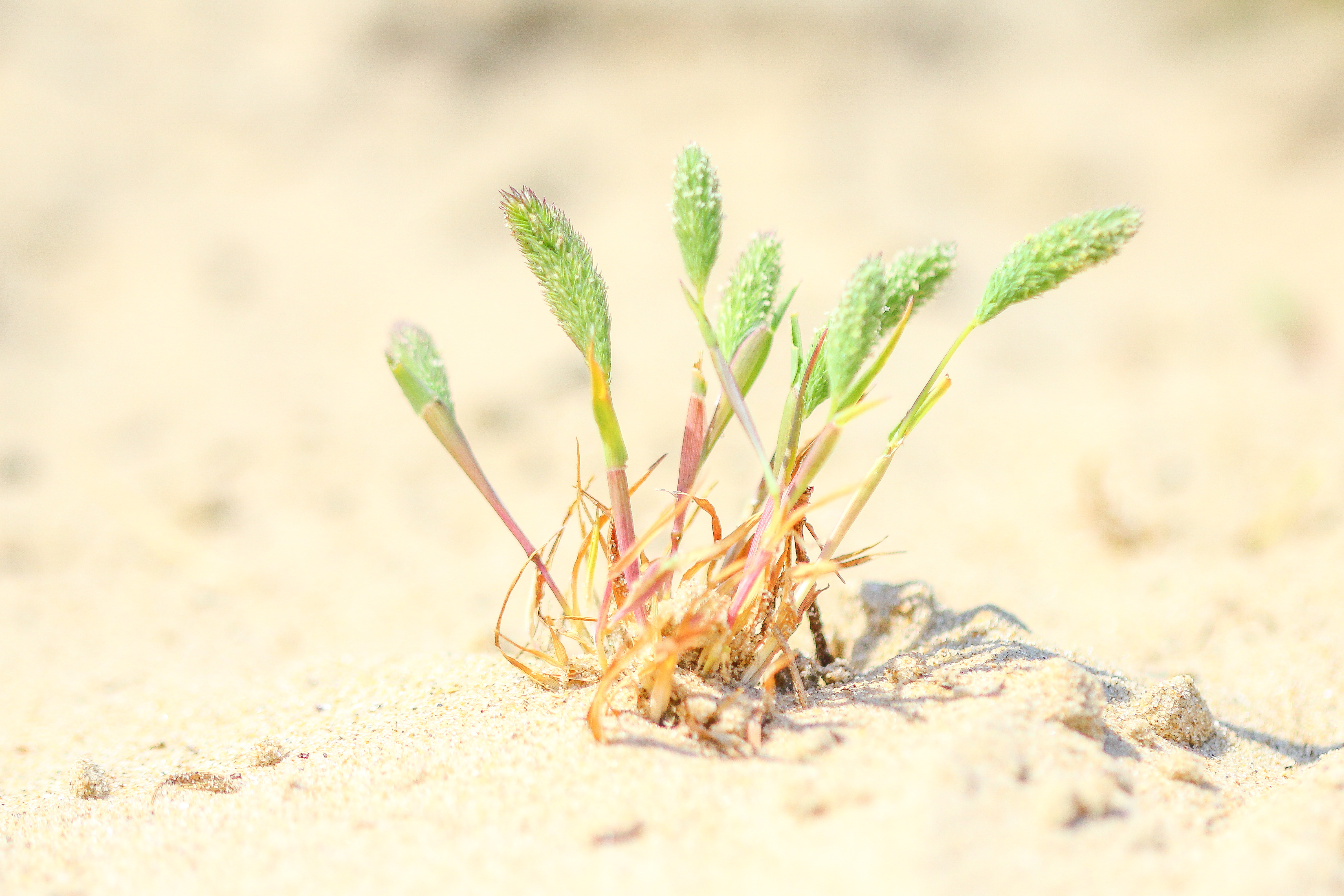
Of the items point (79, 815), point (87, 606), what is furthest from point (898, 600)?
point (87, 606)

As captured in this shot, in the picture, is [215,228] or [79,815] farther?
[215,228]

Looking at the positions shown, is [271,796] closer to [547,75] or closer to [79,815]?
[79,815]

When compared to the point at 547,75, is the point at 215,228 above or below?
below

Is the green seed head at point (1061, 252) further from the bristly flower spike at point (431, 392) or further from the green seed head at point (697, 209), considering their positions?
the bristly flower spike at point (431, 392)

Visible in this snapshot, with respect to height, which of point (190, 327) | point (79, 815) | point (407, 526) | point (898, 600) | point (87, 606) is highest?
point (190, 327)

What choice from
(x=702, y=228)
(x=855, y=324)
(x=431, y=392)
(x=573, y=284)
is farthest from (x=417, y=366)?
(x=855, y=324)

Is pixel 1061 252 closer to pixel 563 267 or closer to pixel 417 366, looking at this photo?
pixel 563 267

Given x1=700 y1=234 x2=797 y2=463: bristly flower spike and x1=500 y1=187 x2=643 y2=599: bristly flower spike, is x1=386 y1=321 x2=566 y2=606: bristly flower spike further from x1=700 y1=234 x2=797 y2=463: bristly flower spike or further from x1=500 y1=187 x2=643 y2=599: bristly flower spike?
x1=700 y1=234 x2=797 y2=463: bristly flower spike
